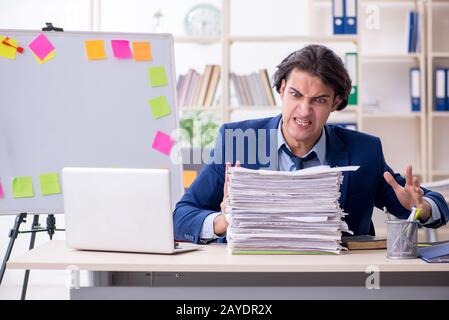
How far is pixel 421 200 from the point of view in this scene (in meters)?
1.96

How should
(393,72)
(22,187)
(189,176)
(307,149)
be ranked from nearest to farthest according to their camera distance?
(307,149)
(22,187)
(189,176)
(393,72)

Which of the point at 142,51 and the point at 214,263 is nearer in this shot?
the point at 214,263

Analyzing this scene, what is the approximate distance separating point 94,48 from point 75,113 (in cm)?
27

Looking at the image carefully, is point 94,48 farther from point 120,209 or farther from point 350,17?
point 350,17

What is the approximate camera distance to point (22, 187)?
2.98 meters

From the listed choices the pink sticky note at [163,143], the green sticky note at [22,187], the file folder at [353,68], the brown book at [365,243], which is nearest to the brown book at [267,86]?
the file folder at [353,68]

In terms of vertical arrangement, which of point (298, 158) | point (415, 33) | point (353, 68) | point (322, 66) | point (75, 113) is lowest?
point (298, 158)

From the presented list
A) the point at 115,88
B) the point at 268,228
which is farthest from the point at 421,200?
the point at 115,88

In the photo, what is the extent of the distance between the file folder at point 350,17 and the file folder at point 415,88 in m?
0.52

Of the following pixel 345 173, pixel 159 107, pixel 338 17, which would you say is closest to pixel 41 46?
pixel 159 107

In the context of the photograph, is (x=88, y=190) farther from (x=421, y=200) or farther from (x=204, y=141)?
(x=204, y=141)

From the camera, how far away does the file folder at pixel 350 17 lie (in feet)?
15.7

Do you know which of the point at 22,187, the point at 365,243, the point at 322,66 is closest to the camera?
the point at 365,243

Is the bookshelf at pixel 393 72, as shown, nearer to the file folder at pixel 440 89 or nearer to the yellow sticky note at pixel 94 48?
the file folder at pixel 440 89
